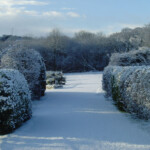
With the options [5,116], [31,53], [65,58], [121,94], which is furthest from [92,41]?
[5,116]

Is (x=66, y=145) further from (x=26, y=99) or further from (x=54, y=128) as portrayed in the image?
(x=26, y=99)

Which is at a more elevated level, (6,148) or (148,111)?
(148,111)

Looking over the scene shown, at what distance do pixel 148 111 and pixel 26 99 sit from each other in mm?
3550

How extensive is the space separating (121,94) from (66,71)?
125ft

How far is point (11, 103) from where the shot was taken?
5535mm

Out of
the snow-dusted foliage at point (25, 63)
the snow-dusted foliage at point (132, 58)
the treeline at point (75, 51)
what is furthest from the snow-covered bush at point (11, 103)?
the treeline at point (75, 51)

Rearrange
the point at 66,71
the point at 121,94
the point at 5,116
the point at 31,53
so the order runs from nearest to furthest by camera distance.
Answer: the point at 5,116
the point at 121,94
the point at 31,53
the point at 66,71

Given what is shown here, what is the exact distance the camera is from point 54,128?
617cm

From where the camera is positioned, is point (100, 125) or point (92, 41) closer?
point (100, 125)

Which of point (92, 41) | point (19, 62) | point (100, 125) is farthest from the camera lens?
point (92, 41)

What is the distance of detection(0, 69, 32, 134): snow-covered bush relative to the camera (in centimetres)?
545

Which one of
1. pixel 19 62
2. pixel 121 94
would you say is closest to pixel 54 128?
pixel 121 94

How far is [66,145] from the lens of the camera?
4832 mm

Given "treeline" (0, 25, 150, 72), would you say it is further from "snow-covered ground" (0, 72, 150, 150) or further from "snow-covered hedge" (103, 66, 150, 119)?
"snow-covered ground" (0, 72, 150, 150)
